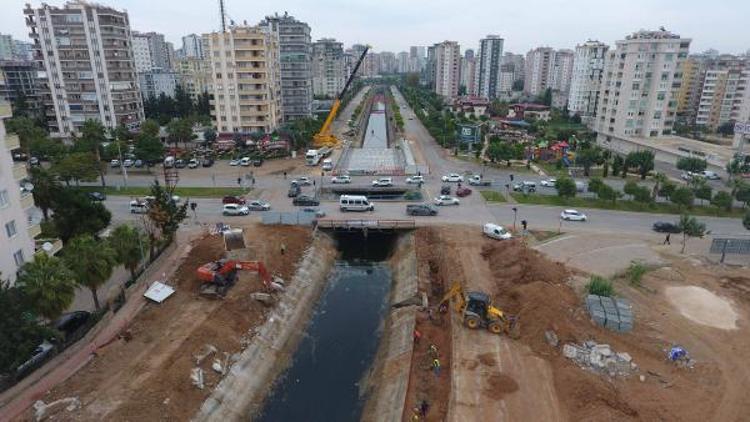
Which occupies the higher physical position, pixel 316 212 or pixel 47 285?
pixel 47 285

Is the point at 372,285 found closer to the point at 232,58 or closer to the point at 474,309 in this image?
the point at 474,309

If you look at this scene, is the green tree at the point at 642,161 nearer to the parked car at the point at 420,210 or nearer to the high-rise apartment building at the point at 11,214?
the parked car at the point at 420,210

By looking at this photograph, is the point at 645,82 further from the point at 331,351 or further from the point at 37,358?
the point at 37,358

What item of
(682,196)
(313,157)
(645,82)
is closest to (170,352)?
(682,196)

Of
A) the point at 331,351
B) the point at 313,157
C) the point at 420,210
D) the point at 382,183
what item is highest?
the point at 313,157

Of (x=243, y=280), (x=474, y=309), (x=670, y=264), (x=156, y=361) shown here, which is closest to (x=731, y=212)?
(x=670, y=264)
